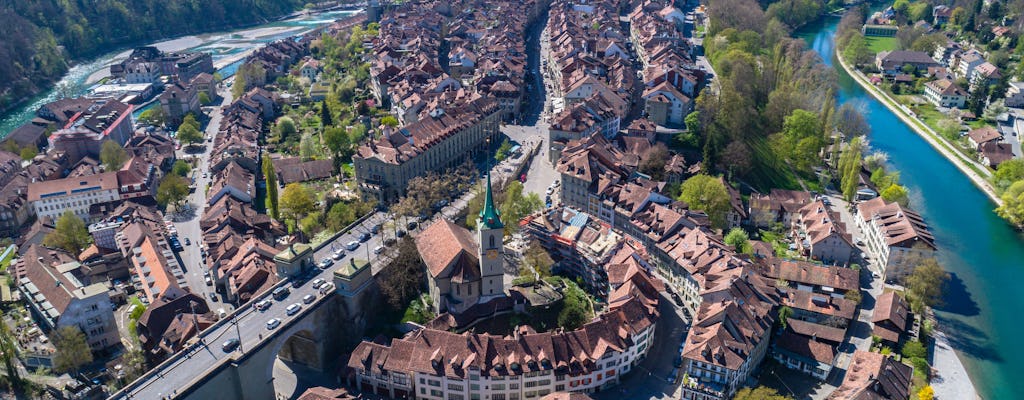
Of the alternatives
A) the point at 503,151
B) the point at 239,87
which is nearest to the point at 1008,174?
the point at 503,151

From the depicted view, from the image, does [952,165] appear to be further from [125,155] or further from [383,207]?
[125,155]

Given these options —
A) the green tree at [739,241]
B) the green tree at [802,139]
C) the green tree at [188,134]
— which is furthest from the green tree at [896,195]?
the green tree at [188,134]

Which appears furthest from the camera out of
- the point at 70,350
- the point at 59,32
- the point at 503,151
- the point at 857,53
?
the point at 59,32

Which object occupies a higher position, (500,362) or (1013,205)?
(500,362)

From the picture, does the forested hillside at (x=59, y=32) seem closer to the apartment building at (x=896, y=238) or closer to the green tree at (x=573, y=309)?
the green tree at (x=573, y=309)

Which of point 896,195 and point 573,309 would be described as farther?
point 896,195

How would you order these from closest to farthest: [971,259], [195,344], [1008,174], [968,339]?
1. [195,344]
2. [968,339]
3. [971,259]
4. [1008,174]

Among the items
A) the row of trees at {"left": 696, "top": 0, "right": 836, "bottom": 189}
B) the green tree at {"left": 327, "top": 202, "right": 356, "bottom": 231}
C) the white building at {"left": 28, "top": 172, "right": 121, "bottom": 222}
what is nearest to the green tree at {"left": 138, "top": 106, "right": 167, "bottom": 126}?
the white building at {"left": 28, "top": 172, "right": 121, "bottom": 222}

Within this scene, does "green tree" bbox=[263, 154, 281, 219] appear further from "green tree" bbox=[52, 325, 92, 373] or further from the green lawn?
the green lawn

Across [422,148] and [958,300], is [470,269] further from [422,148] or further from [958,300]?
[958,300]
